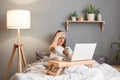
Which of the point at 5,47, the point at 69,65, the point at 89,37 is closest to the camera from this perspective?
the point at 69,65

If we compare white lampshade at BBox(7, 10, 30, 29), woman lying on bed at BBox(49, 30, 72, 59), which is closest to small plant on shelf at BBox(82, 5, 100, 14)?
woman lying on bed at BBox(49, 30, 72, 59)

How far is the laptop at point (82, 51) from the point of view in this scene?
8.93 feet

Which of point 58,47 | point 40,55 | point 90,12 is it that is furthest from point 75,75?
point 90,12

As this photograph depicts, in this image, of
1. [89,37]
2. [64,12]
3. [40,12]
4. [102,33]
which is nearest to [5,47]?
[40,12]

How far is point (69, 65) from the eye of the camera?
2.74 metres

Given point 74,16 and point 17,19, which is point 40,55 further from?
point 74,16

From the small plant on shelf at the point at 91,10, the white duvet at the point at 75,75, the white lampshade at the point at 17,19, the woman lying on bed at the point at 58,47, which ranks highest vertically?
the small plant on shelf at the point at 91,10

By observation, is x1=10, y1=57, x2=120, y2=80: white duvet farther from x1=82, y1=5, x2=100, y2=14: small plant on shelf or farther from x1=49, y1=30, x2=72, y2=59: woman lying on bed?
x1=82, y1=5, x2=100, y2=14: small plant on shelf

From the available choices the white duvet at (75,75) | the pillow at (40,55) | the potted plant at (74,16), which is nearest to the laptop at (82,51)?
the white duvet at (75,75)

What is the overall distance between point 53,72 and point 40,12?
1627 millimetres

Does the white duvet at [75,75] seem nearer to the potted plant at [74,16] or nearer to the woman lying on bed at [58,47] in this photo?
the woman lying on bed at [58,47]

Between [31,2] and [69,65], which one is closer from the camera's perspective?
[69,65]

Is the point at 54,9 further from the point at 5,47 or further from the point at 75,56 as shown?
the point at 75,56

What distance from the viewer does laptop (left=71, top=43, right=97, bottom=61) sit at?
2.72 meters
